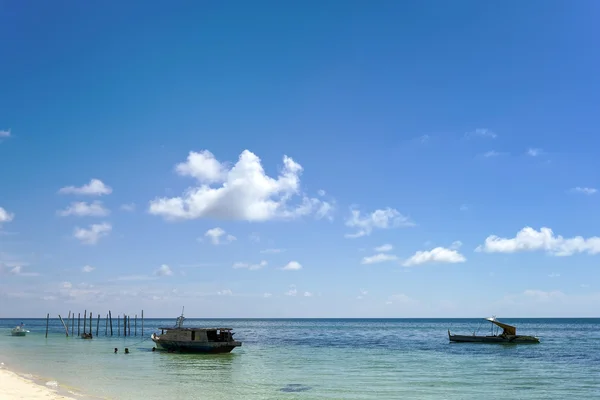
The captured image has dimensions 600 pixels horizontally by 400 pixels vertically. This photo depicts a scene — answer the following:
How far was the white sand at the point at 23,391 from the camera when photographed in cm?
2609

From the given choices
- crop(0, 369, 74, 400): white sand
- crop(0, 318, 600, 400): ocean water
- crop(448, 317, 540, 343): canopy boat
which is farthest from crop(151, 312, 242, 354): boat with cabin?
crop(448, 317, 540, 343): canopy boat

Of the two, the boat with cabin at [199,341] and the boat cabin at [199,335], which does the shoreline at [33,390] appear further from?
the boat cabin at [199,335]

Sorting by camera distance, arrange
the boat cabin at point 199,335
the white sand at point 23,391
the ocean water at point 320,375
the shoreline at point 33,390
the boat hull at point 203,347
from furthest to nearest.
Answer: the boat cabin at point 199,335
the boat hull at point 203,347
the ocean water at point 320,375
the shoreline at point 33,390
the white sand at point 23,391

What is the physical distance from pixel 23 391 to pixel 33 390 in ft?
3.27

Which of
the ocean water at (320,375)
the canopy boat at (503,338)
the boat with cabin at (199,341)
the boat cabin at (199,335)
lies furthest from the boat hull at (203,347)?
the canopy boat at (503,338)

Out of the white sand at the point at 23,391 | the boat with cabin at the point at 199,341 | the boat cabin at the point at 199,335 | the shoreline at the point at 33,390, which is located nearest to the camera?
the white sand at the point at 23,391

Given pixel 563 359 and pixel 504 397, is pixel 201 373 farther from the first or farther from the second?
pixel 563 359

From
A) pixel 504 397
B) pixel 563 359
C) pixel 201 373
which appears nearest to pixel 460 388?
pixel 504 397

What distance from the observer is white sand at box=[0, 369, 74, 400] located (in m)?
26.1

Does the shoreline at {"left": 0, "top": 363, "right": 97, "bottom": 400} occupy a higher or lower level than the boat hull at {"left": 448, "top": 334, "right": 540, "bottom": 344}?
higher

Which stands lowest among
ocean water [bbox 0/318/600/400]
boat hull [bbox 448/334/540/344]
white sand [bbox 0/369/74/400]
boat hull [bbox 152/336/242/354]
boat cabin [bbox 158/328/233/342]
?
boat hull [bbox 448/334/540/344]

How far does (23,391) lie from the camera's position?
28.0 meters

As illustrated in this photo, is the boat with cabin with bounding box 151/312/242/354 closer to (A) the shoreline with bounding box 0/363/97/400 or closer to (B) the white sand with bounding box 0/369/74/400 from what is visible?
(A) the shoreline with bounding box 0/363/97/400

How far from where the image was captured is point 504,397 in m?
31.1
